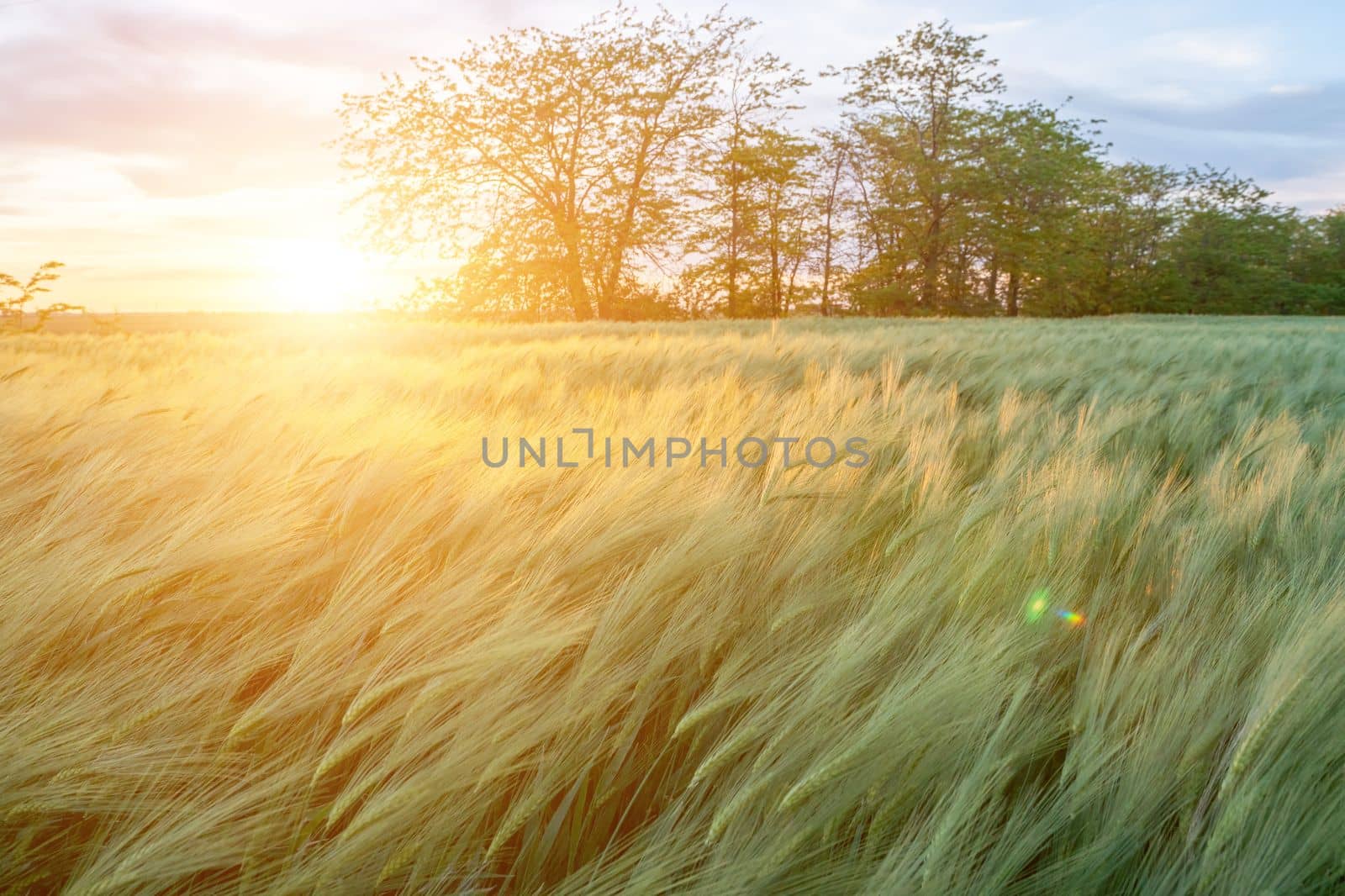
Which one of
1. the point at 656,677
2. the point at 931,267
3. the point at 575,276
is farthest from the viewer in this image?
the point at 931,267

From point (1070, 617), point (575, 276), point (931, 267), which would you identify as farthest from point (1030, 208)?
point (1070, 617)

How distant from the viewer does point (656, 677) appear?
34.5 inches

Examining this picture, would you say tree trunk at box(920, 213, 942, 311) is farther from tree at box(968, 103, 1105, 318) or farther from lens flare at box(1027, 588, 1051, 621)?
lens flare at box(1027, 588, 1051, 621)

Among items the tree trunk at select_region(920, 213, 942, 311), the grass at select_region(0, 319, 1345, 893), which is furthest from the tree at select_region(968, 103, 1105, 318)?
the grass at select_region(0, 319, 1345, 893)

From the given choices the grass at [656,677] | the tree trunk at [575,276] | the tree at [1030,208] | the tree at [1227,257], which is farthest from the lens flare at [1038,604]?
the tree at [1227,257]

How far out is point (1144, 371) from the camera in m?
3.67

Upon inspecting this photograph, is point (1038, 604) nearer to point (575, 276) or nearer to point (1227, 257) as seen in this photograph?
point (575, 276)

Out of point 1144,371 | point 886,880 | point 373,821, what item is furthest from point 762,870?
point 1144,371

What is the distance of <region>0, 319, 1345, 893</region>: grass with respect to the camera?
25.8 inches

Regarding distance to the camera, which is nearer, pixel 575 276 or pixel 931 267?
pixel 575 276

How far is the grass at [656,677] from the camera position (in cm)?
65

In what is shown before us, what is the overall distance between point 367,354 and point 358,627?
3816 millimetres

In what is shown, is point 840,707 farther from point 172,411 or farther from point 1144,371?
point 1144,371

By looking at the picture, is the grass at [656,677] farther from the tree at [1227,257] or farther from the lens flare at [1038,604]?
the tree at [1227,257]
